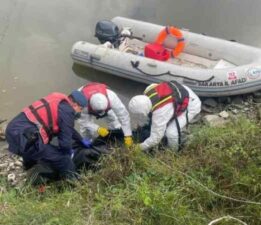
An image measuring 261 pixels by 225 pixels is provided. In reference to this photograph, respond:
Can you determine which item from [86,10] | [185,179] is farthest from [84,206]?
[86,10]

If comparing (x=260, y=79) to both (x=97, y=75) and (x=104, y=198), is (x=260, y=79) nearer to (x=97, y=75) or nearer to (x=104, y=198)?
(x=97, y=75)

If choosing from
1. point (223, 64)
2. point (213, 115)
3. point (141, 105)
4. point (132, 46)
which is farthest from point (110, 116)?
point (132, 46)

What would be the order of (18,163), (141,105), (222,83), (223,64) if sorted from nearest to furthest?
(141,105) < (18,163) < (222,83) < (223,64)

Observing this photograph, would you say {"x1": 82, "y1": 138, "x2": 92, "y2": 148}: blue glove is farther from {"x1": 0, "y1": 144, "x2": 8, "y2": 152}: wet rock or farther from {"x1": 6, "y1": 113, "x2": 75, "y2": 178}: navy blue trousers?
{"x1": 0, "y1": 144, "x2": 8, "y2": 152}: wet rock

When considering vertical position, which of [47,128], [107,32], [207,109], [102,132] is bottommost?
[207,109]

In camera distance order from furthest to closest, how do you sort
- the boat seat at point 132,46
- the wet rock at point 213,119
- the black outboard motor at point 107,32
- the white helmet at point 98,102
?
1. the boat seat at point 132,46
2. the black outboard motor at point 107,32
3. the wet rock at point 213,119
4. the white helmet at point 98,102

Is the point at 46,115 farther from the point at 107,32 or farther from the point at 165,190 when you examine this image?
the point at 107,32

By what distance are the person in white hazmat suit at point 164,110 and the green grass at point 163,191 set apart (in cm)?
41

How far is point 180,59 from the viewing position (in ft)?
22.8

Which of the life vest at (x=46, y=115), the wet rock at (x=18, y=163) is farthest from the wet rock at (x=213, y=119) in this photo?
the wet rock at (x=18, y=163)

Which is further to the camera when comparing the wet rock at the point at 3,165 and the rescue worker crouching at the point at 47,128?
the wet rock at the point at 3,165

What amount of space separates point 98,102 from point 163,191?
1417mm

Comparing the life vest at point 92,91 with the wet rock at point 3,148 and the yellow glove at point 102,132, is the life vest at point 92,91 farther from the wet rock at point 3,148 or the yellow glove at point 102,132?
the wet rock at point 3,148

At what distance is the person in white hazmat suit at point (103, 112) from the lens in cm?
470
